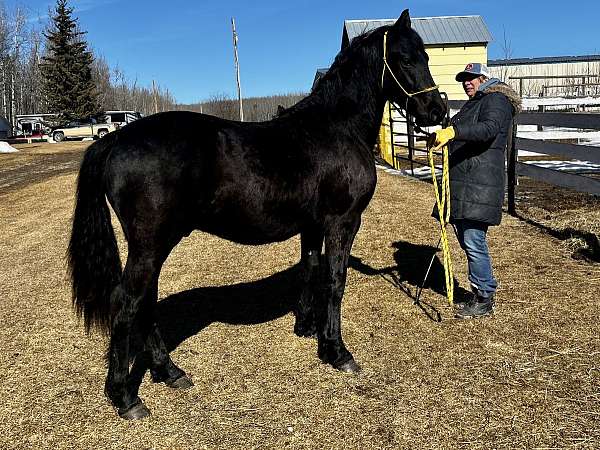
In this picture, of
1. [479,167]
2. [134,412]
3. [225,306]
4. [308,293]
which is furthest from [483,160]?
[134,412]

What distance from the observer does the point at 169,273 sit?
628cm

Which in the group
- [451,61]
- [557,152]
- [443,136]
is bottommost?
[557,152]

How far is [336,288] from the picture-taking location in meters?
3.70

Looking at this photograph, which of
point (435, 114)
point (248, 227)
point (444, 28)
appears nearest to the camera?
point (248, 227)

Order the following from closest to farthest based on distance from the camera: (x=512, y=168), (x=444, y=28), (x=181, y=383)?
1. (x=181, y=383)
2. (x=512, y=168)
3. (x=444, y=28)

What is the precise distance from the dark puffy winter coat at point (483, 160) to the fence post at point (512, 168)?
4.15m

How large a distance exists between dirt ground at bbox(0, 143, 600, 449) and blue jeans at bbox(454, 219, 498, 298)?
0.98 ft

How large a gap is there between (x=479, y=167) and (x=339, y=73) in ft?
4.62

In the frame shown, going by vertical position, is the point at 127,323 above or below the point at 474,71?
below

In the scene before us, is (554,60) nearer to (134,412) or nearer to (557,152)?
(557,152)

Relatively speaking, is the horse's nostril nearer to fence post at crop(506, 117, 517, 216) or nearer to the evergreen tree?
fence post at crop(506, 117, 517, 216)

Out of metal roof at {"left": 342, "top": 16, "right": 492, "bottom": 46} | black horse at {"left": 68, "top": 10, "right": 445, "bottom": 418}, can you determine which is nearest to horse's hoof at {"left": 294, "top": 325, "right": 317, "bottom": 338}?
black horse at {"left": 68, "top": 10, "right": 445, "bottom": 418}

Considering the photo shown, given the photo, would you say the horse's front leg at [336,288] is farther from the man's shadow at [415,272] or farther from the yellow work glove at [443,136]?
the man's shadow at [415,272]

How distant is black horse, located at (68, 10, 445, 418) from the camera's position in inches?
117
